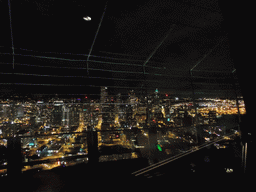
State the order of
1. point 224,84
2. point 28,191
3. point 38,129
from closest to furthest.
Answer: point 28,191
point 38,129
point 224,84

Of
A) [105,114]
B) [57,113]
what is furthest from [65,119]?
[105,114]

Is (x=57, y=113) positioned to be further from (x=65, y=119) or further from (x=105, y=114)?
(x=105, y=114)

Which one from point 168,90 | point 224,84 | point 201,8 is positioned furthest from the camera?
point 224,84

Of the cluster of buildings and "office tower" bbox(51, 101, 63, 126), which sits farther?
"office tower" bbox(51, 101, 63, 126)

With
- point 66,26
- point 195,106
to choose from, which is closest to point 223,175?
point 195,106

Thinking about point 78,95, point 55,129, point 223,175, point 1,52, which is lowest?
point 223,175

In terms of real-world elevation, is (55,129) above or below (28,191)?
above

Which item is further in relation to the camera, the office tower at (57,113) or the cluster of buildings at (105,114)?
the office tower at (57,113)

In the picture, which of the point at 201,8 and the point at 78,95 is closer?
the point at 201,8

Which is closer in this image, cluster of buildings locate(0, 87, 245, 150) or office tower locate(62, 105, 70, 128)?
cluster of buildings locate(0, 87, 245, 150)

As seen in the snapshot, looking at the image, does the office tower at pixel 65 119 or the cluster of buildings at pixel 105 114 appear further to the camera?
the office tower at pixel 65 119

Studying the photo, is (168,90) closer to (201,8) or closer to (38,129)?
(201,8)
